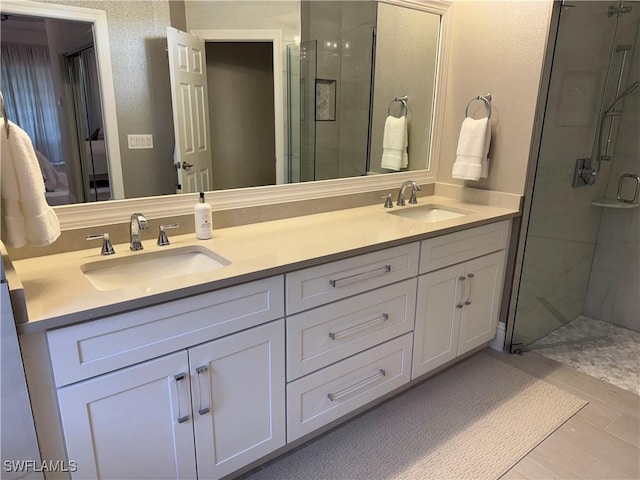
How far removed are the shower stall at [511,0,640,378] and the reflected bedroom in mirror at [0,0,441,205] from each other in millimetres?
714

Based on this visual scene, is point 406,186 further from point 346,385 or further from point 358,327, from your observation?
point 346,385

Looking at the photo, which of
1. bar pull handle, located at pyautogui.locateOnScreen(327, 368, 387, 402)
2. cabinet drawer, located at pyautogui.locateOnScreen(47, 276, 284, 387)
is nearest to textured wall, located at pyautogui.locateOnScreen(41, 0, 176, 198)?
cabinet drawer, located at pyautogui.locateOnScreen(47, 276, 284, 387)

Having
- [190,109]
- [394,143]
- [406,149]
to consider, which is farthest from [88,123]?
[406,149]

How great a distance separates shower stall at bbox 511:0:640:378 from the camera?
2.37 m

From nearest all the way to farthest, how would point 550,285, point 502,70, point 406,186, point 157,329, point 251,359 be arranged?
1. point 157,329
2. point 251,359
3. point 502,70
4. point 406,186
5. point 550,285

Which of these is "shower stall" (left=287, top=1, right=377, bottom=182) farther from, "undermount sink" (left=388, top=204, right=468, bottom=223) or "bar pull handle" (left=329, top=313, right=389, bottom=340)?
"bar pull handle" (left=329, top=313, right=389, bottom=340)

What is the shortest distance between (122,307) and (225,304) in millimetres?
316

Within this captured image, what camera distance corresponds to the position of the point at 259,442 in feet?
5.32

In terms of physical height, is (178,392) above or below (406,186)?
below

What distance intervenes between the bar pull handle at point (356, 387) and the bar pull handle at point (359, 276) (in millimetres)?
469

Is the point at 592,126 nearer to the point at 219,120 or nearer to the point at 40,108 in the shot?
the point at 219,120

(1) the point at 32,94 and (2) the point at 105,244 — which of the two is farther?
(2) the point at 105,244

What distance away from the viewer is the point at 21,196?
1.14 m

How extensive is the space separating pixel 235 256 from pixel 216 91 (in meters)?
0.75
